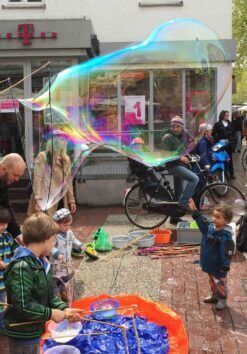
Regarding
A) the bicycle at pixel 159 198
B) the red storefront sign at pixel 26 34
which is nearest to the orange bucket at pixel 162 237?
the bicycle at pixel 159 198

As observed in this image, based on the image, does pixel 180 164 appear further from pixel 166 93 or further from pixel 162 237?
pixel 166 93

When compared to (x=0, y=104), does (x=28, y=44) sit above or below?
above

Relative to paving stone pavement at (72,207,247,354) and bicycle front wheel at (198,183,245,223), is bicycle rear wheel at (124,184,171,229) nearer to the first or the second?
bicycle front wheel at (198,183,245,223)

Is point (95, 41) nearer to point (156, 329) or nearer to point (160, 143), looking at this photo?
point (160, 143)

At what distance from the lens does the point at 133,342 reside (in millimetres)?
4059

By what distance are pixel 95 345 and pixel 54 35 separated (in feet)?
31.1

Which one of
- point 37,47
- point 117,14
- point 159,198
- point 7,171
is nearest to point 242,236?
point 159,198

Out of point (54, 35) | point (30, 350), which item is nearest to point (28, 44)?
point (54, 35)

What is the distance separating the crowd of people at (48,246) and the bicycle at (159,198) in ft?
0.77

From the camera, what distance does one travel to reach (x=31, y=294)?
2.99m

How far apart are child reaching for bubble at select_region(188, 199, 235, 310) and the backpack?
59.7 inches

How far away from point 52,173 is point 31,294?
295 cm

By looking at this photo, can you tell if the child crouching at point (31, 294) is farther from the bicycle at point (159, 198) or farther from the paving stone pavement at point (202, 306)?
the bicycle at point (159, 198)

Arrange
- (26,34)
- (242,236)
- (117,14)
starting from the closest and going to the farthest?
(242,236) → (26,34) → (117,14)
